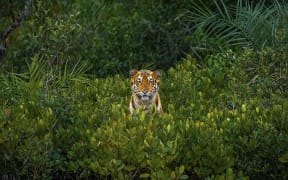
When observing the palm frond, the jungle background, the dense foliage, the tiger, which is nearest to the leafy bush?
the jungle background

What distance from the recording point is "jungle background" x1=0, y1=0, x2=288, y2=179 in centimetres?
951

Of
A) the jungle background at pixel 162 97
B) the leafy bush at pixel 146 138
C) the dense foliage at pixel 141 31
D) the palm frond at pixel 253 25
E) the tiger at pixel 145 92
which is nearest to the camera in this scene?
the leafy bush at pixel 146 138

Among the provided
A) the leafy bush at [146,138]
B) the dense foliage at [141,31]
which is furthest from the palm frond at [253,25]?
the leafy bush at [146,138]

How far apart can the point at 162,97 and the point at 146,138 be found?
3.52 meters

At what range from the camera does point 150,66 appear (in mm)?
17516

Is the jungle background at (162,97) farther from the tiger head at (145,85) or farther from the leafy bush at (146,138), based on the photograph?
the tiger head at (145,85)

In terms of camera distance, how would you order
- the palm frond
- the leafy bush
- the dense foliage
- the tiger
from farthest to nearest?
the dense foliage → the palm frond → the tiger → the leafy bush

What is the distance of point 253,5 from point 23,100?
7.51 metres

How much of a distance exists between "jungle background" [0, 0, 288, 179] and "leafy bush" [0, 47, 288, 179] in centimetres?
1

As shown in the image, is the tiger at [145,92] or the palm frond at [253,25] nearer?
the tiger at [145,92]

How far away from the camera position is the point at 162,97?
12875 millimetres

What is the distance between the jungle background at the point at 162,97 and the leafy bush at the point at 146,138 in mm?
13

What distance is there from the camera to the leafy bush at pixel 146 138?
938 cm

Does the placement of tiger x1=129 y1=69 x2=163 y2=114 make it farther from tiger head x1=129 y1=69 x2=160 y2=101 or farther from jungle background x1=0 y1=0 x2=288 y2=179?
jungle background x1=0 y1=0 x2=288 y2=179
